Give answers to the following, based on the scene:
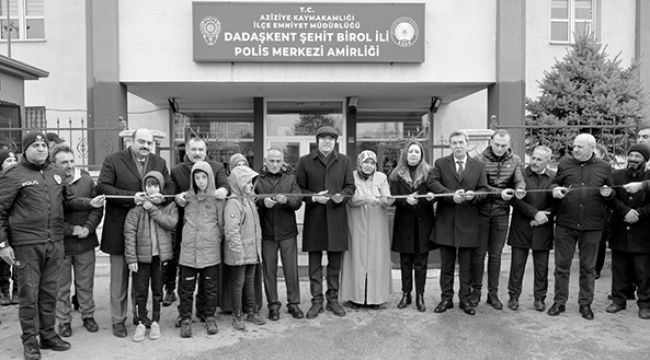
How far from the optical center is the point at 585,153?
550cm

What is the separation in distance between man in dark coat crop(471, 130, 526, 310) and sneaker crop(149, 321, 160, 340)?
A: 11.0 ft

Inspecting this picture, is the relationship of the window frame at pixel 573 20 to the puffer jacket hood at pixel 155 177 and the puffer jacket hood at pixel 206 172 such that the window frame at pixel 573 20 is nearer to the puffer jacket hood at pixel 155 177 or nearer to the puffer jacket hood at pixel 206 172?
the puffer jacket hood at pixel 206 172

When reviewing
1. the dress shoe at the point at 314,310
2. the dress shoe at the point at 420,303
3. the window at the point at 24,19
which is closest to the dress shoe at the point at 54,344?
the dress shoe at the point at 314,310

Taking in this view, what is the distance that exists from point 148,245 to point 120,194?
0.59 metres

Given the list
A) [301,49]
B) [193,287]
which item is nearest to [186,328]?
[193,287]

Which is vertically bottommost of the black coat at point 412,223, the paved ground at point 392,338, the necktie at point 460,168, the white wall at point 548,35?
the paved ground at point 392,338

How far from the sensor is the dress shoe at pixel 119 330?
4.98m

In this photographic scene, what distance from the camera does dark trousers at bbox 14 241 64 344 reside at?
175 inches

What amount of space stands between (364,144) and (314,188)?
9347mm

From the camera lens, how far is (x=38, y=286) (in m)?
4.58

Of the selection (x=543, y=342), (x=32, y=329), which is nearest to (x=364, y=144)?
(x=543, y=342)

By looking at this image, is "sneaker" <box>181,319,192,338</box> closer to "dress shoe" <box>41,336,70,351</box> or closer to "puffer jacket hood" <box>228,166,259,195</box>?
"dress shoe" <box>41,336,70,351</box>

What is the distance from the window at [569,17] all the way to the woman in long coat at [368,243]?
12061 millimetres

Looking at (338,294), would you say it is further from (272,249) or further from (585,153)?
(585,153)
